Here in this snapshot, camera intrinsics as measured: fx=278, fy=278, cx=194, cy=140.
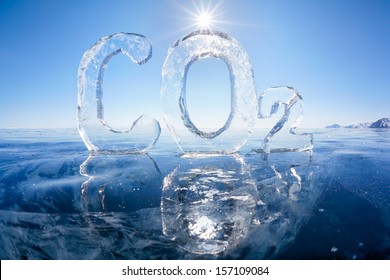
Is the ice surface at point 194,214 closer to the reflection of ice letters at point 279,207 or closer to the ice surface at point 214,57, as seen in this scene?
the reflection of ice letters at point 279,207

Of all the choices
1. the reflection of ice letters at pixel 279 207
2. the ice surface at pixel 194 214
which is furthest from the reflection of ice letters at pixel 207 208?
the reflection of ice letters at pixel 279 207

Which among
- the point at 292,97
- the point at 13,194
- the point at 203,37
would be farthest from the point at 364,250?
the point at 292,97

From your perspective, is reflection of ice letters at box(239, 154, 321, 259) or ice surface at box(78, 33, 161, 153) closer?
reflection of ice letters at box(239, 154, 321, 259)

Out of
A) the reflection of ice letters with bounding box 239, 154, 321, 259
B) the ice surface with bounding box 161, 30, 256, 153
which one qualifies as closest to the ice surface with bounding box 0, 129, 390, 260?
the reflection of ice letters with bounding box 239, 154, 321, 259

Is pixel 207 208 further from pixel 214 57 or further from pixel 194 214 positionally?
pixel 214 57

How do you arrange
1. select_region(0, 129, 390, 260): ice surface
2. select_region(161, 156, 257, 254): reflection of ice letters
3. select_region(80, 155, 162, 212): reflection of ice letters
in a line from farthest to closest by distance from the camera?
select_region(80, 155, 162, 212): reflection of ice letters
select_region(161, 156, 257, 254): reflection of ice letters
select_region(0, 129, 390, 260): ice surface

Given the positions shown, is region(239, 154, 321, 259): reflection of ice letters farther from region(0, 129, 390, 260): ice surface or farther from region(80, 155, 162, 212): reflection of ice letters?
region(80, 155, 162, 212): reflection of ice letters
